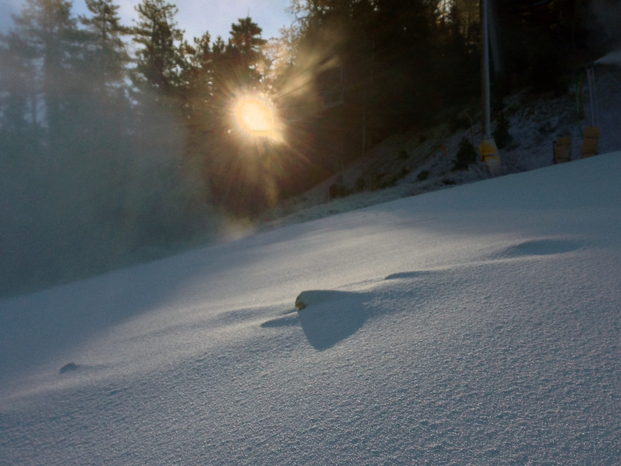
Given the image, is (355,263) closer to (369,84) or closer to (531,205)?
(531,205)

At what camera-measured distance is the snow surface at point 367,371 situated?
0.55m

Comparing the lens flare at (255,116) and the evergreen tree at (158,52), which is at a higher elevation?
the evergreen tree at (158,52)

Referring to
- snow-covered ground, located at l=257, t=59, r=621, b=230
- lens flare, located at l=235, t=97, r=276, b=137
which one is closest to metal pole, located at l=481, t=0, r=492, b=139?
snow-covered ground, located at l=257, t=59, r=621, b=230

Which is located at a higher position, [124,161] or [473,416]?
[124,161]

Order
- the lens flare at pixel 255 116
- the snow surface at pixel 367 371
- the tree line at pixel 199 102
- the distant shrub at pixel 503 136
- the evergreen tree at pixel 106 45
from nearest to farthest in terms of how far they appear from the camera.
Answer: the snow surface at pixel 367 371 < the tree line at pixel 199 102 < the distant shrub at pixel 503 136 < the lens flare at pixel 255 116 < the evergreen tree at pixel 106 45

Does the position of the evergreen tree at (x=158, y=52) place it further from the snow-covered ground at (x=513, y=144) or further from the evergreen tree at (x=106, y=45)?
the snow-covered ground at (x=513, y=144)

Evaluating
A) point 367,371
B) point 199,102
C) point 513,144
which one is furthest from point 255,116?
point 367,371

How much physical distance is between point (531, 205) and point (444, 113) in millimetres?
12782

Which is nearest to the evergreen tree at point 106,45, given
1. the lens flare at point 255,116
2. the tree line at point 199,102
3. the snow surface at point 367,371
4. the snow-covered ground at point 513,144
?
the tree line at point 199,102

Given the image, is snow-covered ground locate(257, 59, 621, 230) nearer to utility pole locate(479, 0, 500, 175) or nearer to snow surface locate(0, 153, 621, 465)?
utility pole locate(479, 0, 500, 175)

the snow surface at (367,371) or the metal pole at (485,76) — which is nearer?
the snow surface at (367,371)

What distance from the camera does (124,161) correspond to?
7695mm

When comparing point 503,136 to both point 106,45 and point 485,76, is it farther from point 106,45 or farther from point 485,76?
point 106,45

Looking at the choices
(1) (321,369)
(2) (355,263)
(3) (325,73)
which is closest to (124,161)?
(2) (355,263)
